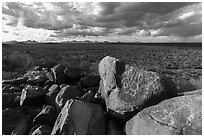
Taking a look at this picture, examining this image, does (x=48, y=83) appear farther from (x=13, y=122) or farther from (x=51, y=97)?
(x=13, y=122)

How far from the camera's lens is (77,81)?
A: 902cm

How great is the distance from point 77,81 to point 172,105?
5.47 m

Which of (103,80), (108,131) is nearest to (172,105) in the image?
(108,131)

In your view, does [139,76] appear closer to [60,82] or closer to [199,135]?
[199,135]

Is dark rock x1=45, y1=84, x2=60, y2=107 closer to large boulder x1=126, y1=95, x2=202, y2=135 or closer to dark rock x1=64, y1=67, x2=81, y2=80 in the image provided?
dark rock x1=64, y1=67, x2=81, y2=80

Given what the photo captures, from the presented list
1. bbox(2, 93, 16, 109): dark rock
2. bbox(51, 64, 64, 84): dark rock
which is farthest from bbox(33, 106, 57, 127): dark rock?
bbox(51, 64, 64, 84): dark rock

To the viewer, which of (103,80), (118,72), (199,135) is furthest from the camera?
(103,80)

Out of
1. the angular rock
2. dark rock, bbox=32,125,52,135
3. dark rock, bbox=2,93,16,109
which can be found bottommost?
the angular rock

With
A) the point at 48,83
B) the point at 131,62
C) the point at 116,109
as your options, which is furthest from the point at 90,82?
the point at 131,62

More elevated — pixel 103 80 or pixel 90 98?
pixel 103 80

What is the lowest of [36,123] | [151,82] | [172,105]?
[36,123]

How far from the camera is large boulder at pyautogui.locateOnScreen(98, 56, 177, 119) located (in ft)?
16.4

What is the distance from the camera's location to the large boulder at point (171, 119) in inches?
153

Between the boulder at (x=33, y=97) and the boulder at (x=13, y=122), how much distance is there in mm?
648
